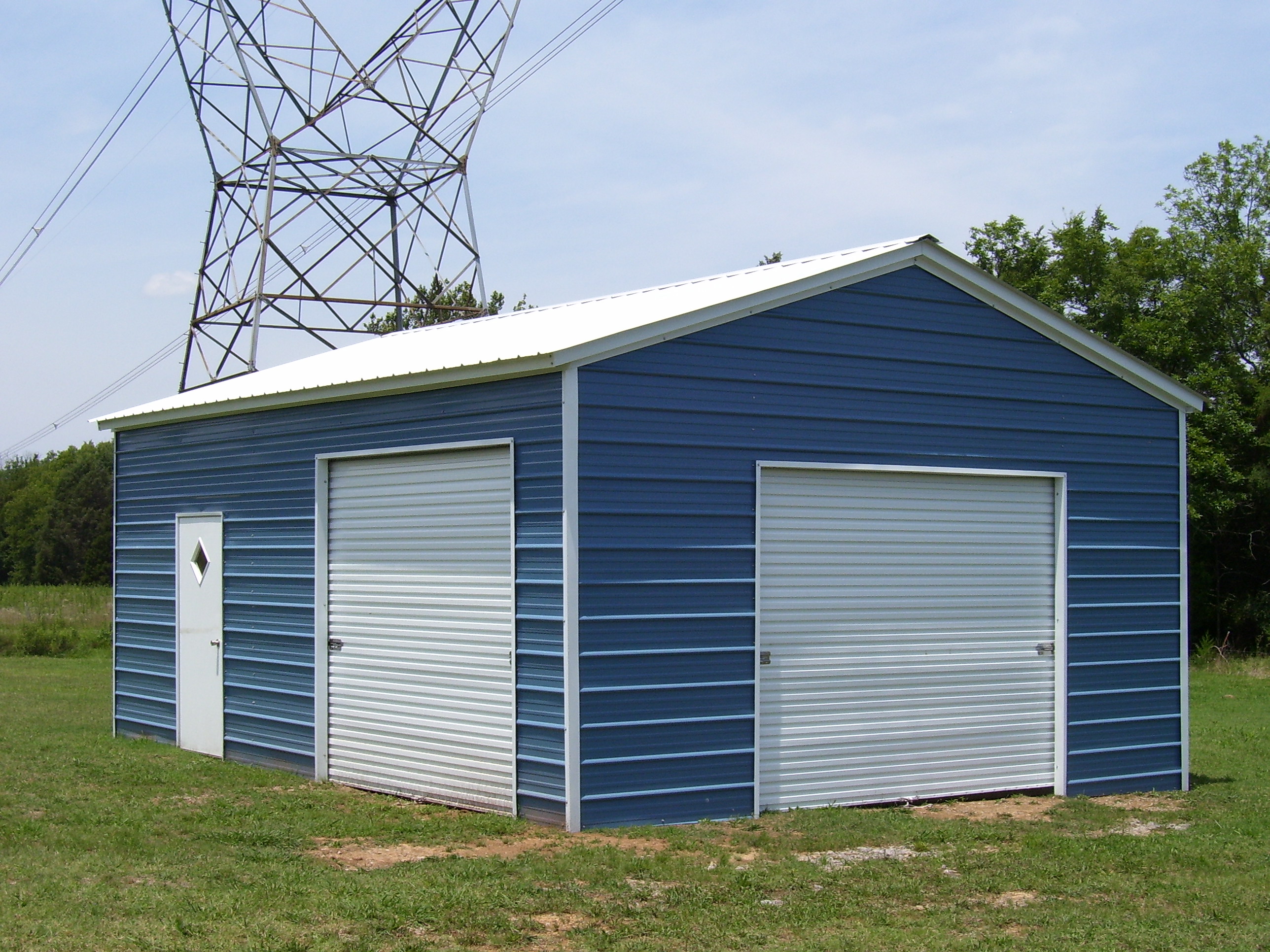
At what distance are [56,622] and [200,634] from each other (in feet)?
54.2

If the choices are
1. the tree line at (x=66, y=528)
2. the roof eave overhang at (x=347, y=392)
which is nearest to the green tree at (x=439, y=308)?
the roof eave overhang at (x=347, y=392)

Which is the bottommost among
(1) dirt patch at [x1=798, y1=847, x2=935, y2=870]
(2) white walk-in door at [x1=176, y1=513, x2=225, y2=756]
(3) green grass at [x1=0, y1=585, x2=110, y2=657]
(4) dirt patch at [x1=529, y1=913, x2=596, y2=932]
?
(3) green grass at [x1=0, y1=585, x2=110, y2=657]

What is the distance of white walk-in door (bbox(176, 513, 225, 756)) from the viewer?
12242 mm

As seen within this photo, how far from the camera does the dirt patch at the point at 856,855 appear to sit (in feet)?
26.1

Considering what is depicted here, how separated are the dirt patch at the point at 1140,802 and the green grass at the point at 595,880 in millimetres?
144

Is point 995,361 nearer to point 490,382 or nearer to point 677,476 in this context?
point 677,476

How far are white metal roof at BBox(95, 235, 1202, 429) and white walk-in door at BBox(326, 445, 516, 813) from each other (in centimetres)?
63

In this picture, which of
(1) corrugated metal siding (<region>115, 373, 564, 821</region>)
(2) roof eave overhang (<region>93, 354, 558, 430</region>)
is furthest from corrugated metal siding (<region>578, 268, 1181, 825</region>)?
(2) roof eave overhang (<region>93, 354, 558, 430</region>)

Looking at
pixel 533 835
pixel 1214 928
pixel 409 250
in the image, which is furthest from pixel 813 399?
pixel 409 250

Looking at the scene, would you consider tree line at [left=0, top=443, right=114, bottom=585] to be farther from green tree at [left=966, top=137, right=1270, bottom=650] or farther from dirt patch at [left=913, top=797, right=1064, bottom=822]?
dirt patch at [left=913, top=797, right=1064, bottom=822]

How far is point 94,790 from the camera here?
10.1 meters

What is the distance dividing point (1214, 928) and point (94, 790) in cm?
767

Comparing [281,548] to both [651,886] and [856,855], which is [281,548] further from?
[856,855]

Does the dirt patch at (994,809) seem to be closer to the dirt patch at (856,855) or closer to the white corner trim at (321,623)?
the dirt patch at (856,855)
